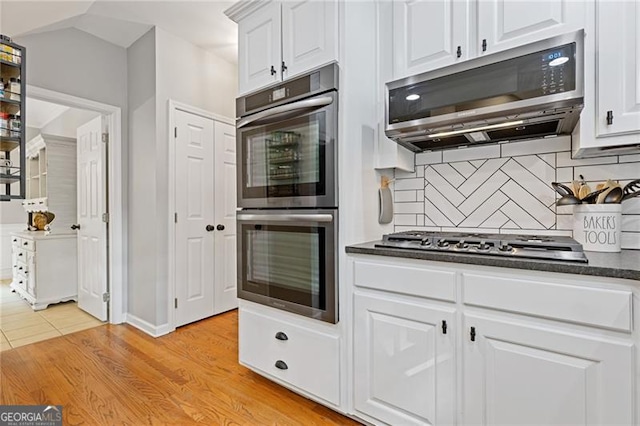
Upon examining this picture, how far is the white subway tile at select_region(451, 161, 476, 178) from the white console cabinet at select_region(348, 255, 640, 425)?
79 centimetres

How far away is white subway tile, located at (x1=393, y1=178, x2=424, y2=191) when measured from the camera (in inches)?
82.7

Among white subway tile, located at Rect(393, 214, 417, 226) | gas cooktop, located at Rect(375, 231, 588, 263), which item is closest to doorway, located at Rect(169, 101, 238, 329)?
white subway tile, located at Rect(393, 214, 417, 226)

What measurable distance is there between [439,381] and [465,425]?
19cm

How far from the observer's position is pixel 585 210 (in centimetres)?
149

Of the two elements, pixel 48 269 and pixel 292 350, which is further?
pixel 48 269

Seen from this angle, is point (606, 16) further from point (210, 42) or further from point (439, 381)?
point (210, 42)

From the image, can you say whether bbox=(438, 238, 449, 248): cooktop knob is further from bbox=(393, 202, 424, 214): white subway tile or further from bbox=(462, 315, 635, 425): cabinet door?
bbox=(393, 202, 424, 214): white subway tile

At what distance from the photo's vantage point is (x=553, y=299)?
3.81 feet

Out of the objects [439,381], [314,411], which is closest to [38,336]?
[314,411]

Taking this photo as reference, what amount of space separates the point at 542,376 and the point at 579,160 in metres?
1.07

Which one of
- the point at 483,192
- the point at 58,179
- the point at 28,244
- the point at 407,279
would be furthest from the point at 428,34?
the point at 28,244

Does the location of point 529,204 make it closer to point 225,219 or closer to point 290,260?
point 290,260

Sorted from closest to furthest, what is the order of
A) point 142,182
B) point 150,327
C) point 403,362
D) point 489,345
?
point 489,345 < point 403,362 < point 150,327 < point 142,182

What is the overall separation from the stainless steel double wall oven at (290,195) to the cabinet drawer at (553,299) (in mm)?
679
